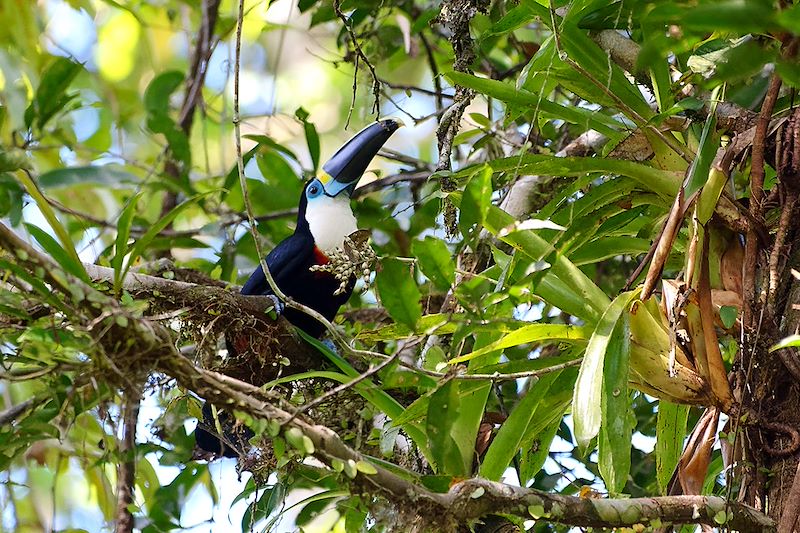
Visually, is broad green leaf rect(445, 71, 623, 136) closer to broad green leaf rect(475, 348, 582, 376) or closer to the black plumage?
broad green leaf rect(475, 348, 582, 376)

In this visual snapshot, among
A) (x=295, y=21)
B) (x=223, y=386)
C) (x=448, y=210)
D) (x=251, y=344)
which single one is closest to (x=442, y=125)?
(x=448, y=210)

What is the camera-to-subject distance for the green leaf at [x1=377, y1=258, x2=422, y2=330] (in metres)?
1.50

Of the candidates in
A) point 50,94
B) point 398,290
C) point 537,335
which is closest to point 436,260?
point 398,290

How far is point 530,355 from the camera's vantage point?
2.76 meters

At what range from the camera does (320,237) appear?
9.91 ft

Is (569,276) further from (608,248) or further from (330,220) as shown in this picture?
(330,220)

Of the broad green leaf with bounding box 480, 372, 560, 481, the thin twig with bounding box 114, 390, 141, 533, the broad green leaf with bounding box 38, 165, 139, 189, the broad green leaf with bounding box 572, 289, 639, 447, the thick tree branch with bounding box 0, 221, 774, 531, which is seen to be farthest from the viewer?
the broad green leaf with bounding box 38, 165, 139, 189

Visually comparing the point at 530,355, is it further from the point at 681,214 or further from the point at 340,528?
the point at 681,214

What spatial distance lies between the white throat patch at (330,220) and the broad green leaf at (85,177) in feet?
1.78

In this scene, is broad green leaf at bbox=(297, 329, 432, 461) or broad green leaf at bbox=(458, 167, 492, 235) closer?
broad green leaf at bbox=(458, 167, 492, 235)

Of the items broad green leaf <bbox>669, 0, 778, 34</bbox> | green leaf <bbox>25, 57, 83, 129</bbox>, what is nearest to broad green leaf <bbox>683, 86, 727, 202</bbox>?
broad green leaf <bbox>669, 0, 778, 34</bbox>

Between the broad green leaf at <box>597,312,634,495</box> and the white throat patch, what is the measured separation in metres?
1.45

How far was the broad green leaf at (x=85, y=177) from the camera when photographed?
9.29ft

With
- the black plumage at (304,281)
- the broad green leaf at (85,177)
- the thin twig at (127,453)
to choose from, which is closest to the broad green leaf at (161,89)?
the broad green leaf at (85,177)
